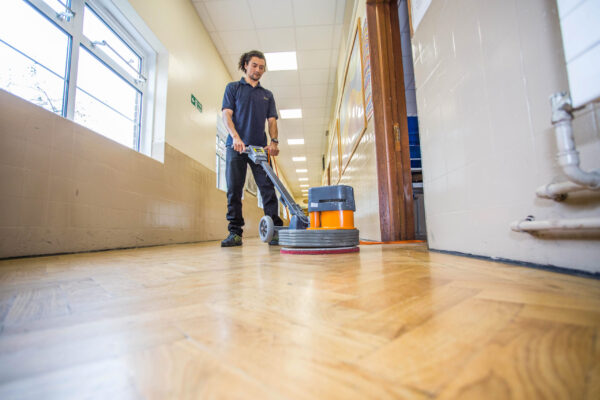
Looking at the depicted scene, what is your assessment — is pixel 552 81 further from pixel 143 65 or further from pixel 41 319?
pixel 143 65

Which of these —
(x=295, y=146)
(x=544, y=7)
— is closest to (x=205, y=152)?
(x=544, y=7)

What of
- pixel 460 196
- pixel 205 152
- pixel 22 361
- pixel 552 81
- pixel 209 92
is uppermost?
pixel 209 92

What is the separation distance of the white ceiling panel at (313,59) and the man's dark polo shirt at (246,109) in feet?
8.86

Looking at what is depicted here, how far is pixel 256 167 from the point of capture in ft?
7.64

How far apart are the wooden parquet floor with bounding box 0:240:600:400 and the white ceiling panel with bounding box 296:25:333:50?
4423 mm

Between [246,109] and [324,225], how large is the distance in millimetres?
1368

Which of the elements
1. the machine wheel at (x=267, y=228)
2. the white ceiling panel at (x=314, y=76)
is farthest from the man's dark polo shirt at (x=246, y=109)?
the white ceiling panel at (x=314, y=76)

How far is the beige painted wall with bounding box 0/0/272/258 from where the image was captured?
1.51 metres

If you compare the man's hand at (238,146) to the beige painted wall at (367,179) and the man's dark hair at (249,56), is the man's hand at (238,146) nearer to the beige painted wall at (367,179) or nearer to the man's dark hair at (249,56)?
the man's dark hair at (249,56)

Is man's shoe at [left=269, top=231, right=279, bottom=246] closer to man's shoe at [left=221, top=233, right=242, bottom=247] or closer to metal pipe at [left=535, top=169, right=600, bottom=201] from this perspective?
man's shoe at [left=221, top=233, right=242, bottom=247]

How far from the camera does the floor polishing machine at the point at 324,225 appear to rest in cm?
146

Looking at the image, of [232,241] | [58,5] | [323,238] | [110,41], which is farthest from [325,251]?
[110,41]

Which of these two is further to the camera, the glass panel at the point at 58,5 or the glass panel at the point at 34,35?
the glass panel at the point at 58,5

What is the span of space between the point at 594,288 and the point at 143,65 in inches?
146
